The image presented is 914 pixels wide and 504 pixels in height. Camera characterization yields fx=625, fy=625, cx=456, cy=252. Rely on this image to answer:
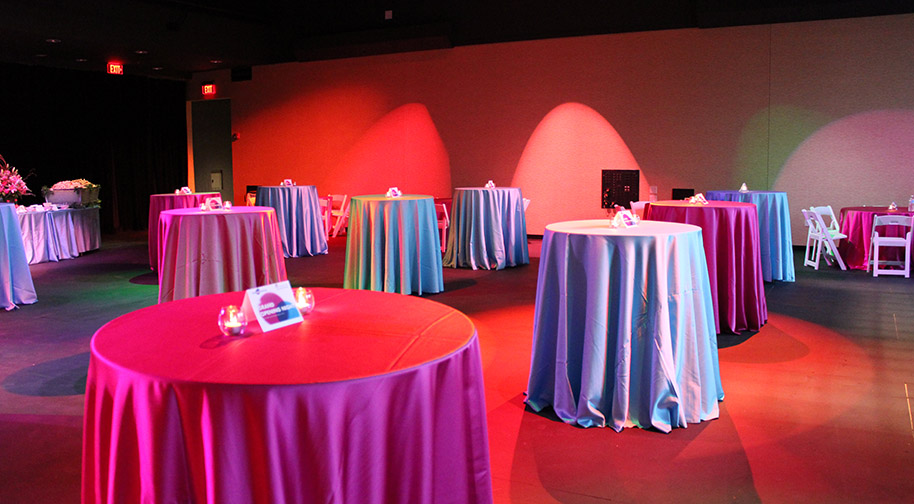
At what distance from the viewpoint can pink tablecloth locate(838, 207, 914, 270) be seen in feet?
22.7

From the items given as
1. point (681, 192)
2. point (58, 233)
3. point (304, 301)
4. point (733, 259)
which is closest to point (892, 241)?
point (681, 192)

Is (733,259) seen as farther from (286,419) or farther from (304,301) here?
(286,419)

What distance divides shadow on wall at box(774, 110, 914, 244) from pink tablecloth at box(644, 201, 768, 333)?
499 cm

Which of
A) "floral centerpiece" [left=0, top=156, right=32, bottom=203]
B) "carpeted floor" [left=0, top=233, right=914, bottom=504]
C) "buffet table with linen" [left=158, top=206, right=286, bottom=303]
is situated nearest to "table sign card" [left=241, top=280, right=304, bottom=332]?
"carpeted floor" [left=0, top=233, right=914, bottom=504]

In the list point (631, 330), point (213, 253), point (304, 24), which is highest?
point (304, 24)

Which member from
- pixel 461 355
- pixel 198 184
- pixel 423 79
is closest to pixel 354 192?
pixel 423 79

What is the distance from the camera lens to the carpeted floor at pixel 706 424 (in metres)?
2.28

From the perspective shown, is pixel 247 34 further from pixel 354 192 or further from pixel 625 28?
Answer: pixel 625 28

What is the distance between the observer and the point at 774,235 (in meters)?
6.64

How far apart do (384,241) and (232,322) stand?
12.9 feet

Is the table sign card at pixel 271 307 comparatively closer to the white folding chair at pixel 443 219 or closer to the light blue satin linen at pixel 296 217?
the white folding chair at pixel 443 219

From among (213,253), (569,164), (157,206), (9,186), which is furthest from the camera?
(569,164)

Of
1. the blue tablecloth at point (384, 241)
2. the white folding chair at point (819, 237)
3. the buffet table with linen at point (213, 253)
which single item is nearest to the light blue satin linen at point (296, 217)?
the blue tablecloth at point (384, 241)

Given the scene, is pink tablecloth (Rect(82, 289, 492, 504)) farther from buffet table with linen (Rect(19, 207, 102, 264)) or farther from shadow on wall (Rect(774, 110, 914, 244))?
shadow on wall (Rect(774, 110, 914, 244))
